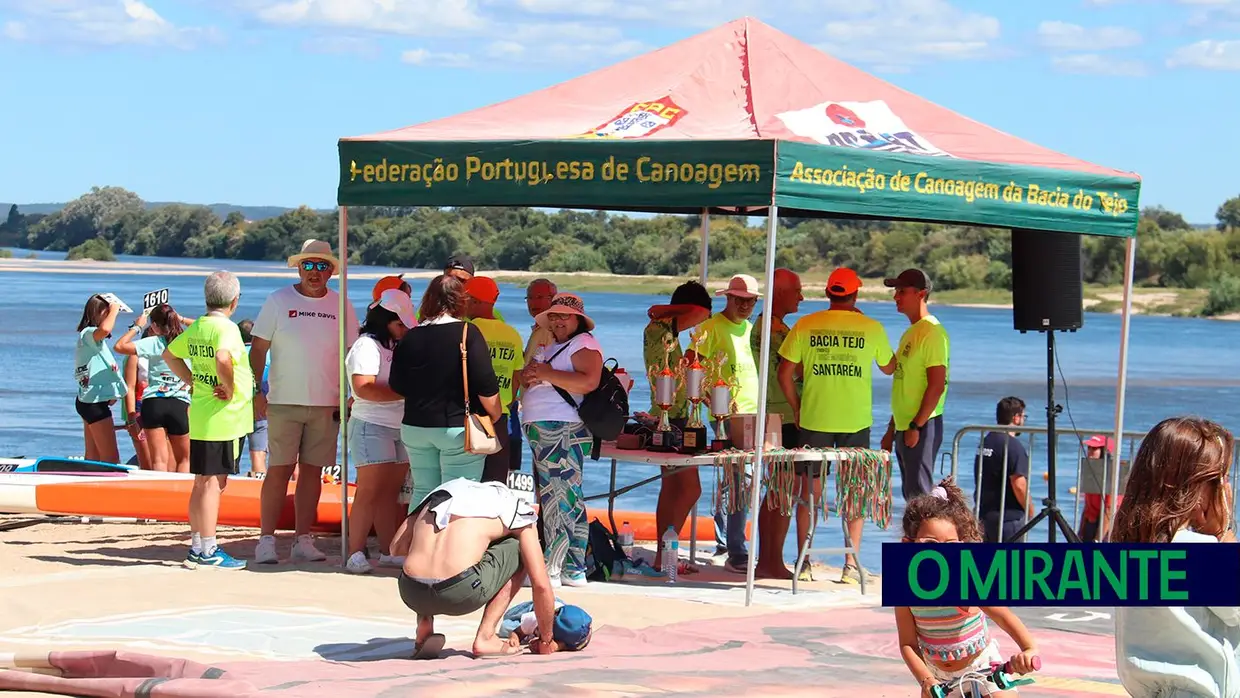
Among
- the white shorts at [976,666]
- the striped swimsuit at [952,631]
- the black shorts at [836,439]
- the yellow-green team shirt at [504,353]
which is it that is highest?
the yellow-green team shirt at [504,353]

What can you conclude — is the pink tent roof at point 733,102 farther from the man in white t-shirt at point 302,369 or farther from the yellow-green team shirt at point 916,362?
the yellow-green team shirt at point 916,362

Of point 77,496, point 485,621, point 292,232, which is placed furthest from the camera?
point 292,232

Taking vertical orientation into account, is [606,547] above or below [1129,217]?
below

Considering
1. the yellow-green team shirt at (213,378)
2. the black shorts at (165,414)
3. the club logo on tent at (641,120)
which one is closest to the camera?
the club logo on tent at (641,120)

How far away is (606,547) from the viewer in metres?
7.93

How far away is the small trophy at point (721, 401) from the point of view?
7648 millimetres

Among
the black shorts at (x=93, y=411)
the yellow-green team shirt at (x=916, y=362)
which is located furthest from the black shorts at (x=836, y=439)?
the black shorts at (x=93, y=411)

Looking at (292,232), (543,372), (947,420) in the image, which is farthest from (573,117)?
(292,232)

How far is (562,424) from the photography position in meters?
7.34

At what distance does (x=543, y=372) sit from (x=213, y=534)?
1.95 meters

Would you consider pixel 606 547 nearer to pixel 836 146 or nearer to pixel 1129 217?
pixel 836 146

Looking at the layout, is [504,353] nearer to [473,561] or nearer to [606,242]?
[473,561]

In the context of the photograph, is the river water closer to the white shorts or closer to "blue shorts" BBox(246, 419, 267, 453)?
"blue shorts" BBox(246, 419, 267, 453)

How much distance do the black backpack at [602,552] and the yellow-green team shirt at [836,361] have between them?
1.13 m
